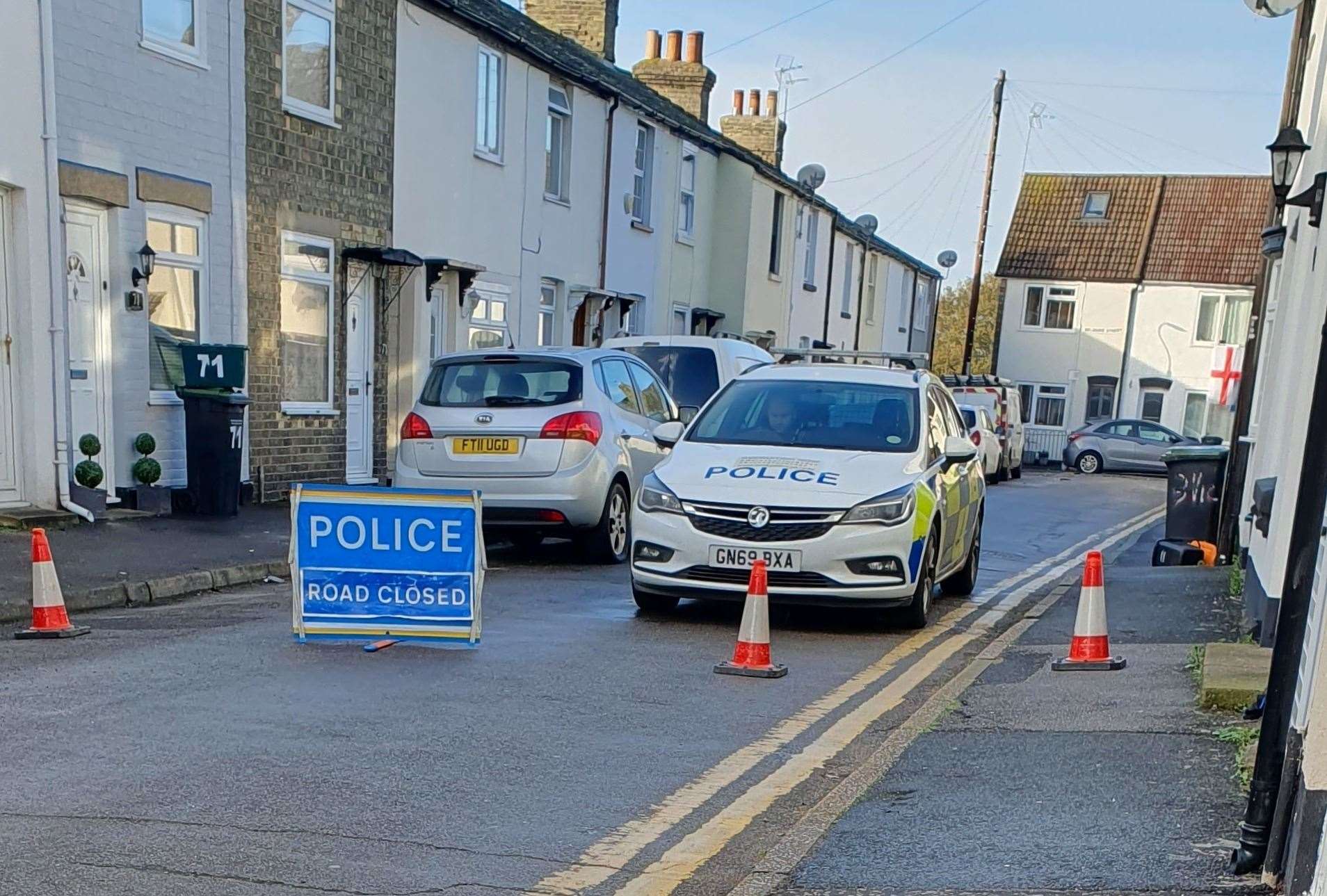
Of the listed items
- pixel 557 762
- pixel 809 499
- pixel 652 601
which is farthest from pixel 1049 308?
pixel 557 762

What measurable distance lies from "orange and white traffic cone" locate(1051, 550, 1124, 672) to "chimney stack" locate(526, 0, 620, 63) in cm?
2295

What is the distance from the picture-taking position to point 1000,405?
30453 mm

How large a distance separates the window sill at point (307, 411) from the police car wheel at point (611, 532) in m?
5.07

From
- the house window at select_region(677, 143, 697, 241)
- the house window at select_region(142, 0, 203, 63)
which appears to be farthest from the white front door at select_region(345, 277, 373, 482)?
the house window at select_region(677, 143, 697, 241)

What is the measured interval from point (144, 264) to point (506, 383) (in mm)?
4029

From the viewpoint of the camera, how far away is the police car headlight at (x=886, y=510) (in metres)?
8.52

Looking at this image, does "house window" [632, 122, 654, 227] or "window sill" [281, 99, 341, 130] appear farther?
"house window" [632, 122, 654, 227]

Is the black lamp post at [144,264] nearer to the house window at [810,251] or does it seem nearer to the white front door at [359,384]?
the white front door at [359,384]

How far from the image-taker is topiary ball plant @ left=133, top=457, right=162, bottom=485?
1288 cm

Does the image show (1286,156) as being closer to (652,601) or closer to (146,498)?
(652,601)

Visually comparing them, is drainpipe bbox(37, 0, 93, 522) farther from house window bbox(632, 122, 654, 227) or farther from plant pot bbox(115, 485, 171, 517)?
house window bbox(632, 122, 654, 227)

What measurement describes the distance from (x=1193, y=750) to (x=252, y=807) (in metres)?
3.90

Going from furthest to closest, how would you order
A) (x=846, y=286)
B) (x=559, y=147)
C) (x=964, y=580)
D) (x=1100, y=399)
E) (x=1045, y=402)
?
(x=1045, y=402)
(x=1100, y=399)
(x=846, y=286)
(x=559, y=147)
(x=964, y=580)

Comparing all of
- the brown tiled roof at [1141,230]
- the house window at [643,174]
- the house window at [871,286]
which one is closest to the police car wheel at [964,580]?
the house window at [643,174]
